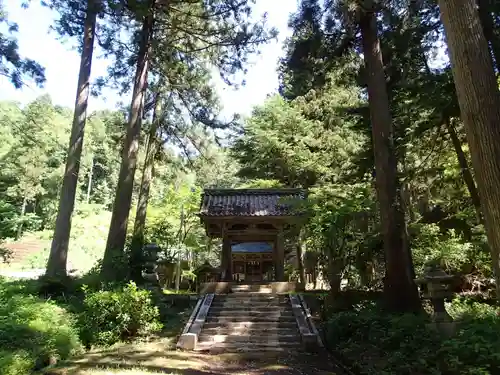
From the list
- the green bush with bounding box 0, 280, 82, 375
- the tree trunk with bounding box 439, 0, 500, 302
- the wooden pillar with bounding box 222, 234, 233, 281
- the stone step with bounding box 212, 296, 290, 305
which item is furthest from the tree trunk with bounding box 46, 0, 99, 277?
the tree trunk with bounding box 439, 0, 500, 302

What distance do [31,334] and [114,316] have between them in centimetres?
230

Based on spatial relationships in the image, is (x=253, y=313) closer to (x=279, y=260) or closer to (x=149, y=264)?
(x=149, y=264)

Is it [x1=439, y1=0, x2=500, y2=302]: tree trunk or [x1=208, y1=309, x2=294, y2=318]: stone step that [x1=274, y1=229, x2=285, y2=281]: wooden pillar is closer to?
[x1=208, y1=309, x2=294, y2=318]: stone step

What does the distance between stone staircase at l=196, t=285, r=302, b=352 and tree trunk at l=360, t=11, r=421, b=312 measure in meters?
2.35

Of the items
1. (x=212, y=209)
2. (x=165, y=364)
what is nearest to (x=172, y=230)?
(x=212, y=209)

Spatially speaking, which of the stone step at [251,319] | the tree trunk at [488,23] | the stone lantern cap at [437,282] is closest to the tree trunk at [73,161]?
the stone step at [251,319]

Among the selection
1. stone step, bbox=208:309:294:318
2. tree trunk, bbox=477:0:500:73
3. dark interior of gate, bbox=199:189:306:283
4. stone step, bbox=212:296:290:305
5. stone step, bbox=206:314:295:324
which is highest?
tree trunk, bbox=477:0:500:73

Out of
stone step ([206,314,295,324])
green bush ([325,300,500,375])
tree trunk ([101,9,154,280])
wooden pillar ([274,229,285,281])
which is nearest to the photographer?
green bush ([325,300,500,375])

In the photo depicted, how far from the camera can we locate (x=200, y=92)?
45.7ft

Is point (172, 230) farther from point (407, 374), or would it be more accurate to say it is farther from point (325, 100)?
point (407, 374)

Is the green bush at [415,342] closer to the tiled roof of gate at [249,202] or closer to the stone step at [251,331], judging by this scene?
the stone step at [251,331]

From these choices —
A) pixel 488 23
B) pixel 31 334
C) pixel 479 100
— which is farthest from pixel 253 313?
pixel 488 23

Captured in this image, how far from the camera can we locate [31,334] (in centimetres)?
554

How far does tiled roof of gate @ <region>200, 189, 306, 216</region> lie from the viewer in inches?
531
